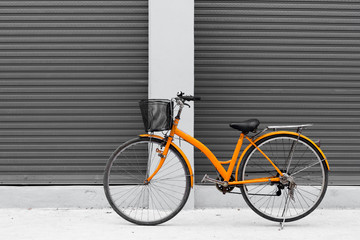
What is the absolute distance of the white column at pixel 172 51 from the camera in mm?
5773

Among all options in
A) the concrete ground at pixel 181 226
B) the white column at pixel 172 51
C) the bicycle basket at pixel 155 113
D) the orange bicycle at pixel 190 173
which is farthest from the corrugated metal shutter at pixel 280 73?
A: the bicycle basket at pixel 155 113

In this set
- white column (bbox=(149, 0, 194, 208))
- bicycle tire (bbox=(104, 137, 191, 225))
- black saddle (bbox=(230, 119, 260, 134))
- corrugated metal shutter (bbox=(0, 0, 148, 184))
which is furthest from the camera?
corrugated metal shutter (bbox=(0, 0, 148, 184))

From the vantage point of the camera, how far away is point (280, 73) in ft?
19.9

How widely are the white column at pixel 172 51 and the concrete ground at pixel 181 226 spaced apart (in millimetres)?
916

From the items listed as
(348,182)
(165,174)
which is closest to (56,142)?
(165,174)

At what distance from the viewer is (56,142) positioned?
6.00 meters

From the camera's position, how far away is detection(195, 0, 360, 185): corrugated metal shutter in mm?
6035

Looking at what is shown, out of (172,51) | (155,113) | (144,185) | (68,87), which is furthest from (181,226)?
(68,87)

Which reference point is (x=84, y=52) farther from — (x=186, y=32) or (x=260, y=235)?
(x=260, y=235)

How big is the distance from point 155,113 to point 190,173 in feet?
2.45

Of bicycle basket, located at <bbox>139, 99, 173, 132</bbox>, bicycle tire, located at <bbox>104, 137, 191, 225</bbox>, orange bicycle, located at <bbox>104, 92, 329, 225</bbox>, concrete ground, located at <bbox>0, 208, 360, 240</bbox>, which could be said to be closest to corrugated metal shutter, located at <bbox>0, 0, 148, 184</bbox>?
bicycle tire, located at <bbox>104, 137, 191, 225</bbox>

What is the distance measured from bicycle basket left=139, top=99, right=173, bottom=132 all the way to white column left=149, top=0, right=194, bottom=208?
3.35ft

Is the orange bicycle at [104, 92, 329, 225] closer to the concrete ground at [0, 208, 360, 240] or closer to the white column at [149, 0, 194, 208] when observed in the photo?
the concrete ground at [0, 208, 360, 240]

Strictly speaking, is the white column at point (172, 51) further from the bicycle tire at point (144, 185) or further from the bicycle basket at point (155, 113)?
the bicycle basket at point (155, 113)
